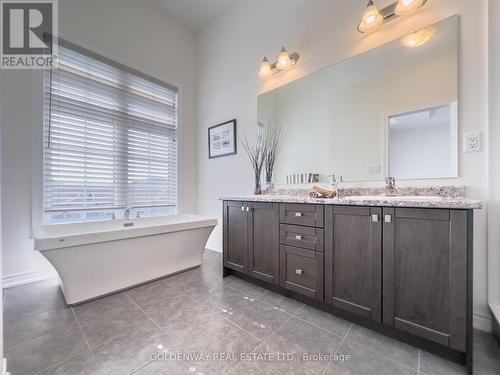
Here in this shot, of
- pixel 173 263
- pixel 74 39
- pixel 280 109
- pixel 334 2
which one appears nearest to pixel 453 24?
pixel 334 2

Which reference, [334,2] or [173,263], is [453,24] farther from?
[173,263]

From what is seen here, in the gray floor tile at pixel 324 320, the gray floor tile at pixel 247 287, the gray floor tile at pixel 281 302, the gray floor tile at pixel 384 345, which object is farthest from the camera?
the gray floor tile at pixel 247 287

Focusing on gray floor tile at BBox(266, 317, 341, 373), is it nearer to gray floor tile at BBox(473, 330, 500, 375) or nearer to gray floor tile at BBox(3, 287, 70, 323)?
gray floor tile at BBox(473, 330, 500, 375)

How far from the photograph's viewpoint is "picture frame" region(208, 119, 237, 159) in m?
3.03

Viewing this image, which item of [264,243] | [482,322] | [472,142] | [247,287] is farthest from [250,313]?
[472,142]

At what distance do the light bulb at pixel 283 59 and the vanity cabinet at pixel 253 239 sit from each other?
1.56 m

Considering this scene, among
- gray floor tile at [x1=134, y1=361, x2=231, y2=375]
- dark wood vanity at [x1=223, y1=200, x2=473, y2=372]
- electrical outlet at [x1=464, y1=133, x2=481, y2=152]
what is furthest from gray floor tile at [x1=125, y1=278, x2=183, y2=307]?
electrical outlet at [x1=464, y1=133, x2=481, y2=152]

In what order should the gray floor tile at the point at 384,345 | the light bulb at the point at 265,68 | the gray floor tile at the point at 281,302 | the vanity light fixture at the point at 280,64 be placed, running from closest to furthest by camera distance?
the gray floor tile at the point at 384,345 → the gray floor tile at the point at 281,302 → the vanity light fixture at the point at 280,64 → the light bulb at the point at 265,68

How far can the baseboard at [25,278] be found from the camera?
2.07 meters

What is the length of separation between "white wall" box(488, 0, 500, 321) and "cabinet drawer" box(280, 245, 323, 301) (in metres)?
1.05

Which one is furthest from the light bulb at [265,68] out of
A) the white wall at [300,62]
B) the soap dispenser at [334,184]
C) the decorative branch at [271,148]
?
the soap dispenser at [334,184]

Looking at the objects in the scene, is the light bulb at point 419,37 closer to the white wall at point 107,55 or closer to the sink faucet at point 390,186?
the sink faucet at point 390,186

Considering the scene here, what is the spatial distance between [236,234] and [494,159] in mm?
1976

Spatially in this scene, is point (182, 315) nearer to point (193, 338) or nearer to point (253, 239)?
point (193, 338)
